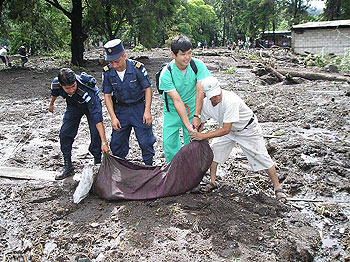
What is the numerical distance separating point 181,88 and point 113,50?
85cm

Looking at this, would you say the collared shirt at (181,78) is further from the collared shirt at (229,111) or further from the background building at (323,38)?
the background building at (323,38)

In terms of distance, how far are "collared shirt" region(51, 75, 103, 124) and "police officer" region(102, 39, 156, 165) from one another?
0.23m

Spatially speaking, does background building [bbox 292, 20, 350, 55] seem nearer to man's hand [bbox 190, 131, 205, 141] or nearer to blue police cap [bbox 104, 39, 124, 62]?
man's hand [bbox 190, 131, 205, 141]

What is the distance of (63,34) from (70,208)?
23.1 m

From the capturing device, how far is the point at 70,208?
3.81m

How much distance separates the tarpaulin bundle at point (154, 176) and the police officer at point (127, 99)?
0.41 meters

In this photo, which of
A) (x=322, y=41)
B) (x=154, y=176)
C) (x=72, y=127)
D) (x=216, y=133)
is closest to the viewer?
(x=216, y=133)

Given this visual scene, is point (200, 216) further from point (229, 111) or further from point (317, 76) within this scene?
point (317, 76)

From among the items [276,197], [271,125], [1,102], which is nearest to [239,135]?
[276,197]

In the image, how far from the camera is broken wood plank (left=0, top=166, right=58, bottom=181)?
15.7 ft

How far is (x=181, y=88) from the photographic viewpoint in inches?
148

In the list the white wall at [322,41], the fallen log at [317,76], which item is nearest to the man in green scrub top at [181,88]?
the fallen log at [317,76]

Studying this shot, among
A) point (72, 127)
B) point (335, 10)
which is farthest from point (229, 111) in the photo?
point (335, 10)

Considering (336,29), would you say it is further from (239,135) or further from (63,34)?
(239,135)
